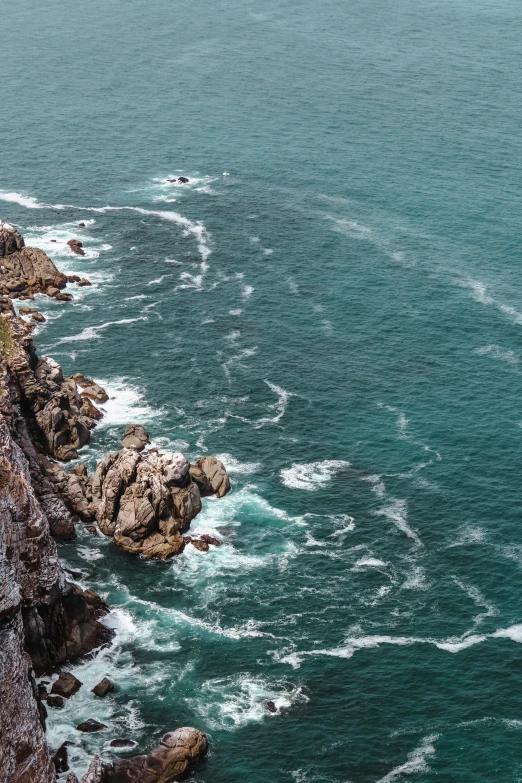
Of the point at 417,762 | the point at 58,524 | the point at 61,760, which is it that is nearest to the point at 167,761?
the point at 61,760

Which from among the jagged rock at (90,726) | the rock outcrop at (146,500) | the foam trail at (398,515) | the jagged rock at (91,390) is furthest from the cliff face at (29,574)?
the foam trail at (398,515)

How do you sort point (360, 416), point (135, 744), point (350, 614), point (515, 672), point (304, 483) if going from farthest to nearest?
point (360, 416) → point (304, 483) → point (350, 614) → point (515, 672) → point (135, 744)

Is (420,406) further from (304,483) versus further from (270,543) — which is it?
(270,543)

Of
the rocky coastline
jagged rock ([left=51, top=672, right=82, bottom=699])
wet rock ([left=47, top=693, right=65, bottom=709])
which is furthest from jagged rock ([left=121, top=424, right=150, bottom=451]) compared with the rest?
wet rock ([left=47, top=693, right=65, bottom=709])

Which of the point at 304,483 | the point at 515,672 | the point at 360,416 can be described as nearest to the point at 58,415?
the point at 304,483

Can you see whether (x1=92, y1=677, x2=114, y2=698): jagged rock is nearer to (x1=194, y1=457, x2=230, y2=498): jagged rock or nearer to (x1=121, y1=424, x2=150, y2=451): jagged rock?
(x1=194, y1=457, x2=230, y2=498): jagged rock

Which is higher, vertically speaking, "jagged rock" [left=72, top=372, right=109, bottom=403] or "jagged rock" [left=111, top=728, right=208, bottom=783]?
"jagged rock" [left=72, top=372, right=109, bottom=403]

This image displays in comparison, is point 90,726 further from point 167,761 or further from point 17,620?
point 17,620
